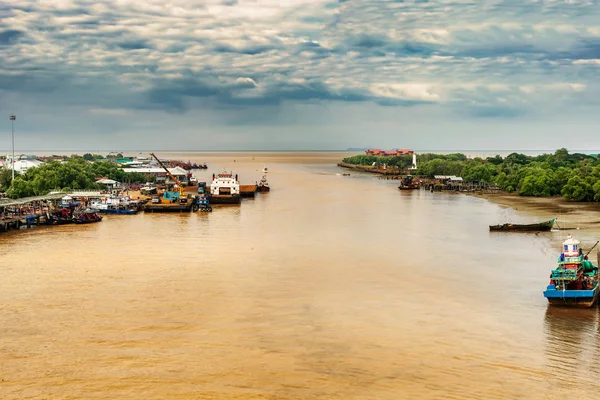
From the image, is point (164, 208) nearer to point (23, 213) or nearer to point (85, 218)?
point (85, 218)

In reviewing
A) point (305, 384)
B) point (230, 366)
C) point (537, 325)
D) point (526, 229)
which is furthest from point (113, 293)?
point (526, 229)

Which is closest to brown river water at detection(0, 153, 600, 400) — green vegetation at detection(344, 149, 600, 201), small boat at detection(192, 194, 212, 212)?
small boat at detection(192, 194, 212, 212)

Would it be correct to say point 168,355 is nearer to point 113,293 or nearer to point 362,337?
point 362,337

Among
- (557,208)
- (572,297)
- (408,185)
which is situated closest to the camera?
(572,297)

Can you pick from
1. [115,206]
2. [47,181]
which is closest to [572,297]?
[115,206]

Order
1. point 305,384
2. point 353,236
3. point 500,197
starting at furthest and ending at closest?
point 500,197, point 353,236, point 305,384

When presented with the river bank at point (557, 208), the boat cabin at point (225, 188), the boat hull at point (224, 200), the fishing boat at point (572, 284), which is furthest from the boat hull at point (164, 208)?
the fishing boat at point (572, 284)

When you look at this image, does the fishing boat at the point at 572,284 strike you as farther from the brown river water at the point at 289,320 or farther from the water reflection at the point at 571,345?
the brown river water at the point at 289,320
